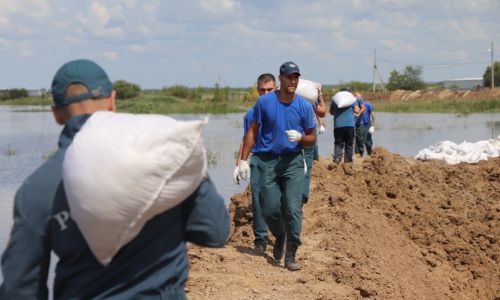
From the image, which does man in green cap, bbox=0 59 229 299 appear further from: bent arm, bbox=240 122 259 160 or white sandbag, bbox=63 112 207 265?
bent arm, bbox=240 122 259 160

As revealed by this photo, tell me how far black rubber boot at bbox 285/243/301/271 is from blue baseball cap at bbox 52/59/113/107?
4.82 m

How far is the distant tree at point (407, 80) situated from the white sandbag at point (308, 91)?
89124 mm

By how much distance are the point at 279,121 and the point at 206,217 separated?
4.58 metres

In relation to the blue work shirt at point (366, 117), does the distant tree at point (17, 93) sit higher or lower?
lower

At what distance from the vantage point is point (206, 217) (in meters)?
2.95

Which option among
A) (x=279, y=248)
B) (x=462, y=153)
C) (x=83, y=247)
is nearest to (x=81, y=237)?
(x=83, y=247)

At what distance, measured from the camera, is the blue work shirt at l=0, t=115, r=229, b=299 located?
275 centimetres

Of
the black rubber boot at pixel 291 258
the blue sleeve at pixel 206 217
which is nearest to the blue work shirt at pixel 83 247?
the blue sleeve at pixel 206 217

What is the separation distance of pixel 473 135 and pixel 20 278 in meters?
27.4

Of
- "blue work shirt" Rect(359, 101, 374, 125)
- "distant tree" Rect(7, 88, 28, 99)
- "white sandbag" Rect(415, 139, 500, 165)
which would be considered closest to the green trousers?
"white sandbag" Rect(415, 139, 500, 165)

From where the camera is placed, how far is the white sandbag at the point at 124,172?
102 inches

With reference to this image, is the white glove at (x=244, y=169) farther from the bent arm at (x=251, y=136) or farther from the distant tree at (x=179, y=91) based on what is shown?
the distant tree at (x=179, y=91)

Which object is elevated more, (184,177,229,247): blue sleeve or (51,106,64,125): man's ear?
(51,106,64,125): man's ear

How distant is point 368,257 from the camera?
842 centimetres
